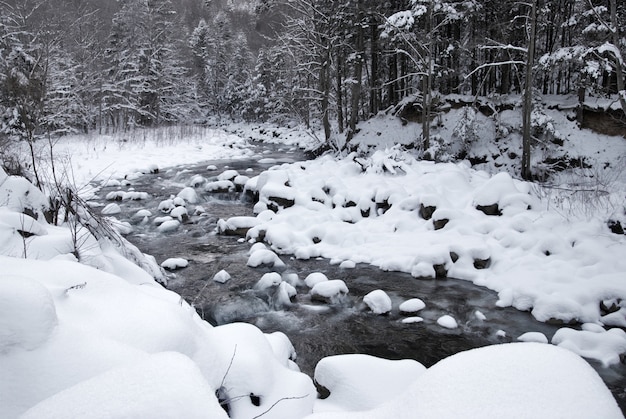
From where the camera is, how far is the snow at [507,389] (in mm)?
1283

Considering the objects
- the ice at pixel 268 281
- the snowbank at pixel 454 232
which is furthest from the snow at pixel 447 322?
the ice at pixel 268 281

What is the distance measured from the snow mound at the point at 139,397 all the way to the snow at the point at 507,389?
20.5 inches

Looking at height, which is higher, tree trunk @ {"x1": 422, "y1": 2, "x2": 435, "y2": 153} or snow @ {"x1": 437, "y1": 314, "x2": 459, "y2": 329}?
tree trunk @ {"x1": 422, "y1": 2, "x2": 435, "y2": 153}

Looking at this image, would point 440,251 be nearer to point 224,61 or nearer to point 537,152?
point 537,152

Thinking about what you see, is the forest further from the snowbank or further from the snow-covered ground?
the snowbank

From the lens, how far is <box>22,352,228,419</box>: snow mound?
1.26 m

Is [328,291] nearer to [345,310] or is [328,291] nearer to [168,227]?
[345,310]

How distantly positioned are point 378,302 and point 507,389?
4.52 m

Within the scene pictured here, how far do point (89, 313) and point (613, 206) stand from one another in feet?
27.4

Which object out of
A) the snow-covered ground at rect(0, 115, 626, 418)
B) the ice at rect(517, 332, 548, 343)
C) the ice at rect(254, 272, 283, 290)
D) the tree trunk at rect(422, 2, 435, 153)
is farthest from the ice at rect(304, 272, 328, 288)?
the tree trunk at rect(422, 2, 435, 153)

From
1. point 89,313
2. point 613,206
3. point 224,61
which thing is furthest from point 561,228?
point 224,61

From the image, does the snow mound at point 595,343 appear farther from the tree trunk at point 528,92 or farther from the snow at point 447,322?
the tree trunk at point 528,92

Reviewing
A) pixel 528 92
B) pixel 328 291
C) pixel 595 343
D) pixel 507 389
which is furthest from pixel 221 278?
pixel 528 92

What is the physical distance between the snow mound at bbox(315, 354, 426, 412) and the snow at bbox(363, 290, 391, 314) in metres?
2.35
